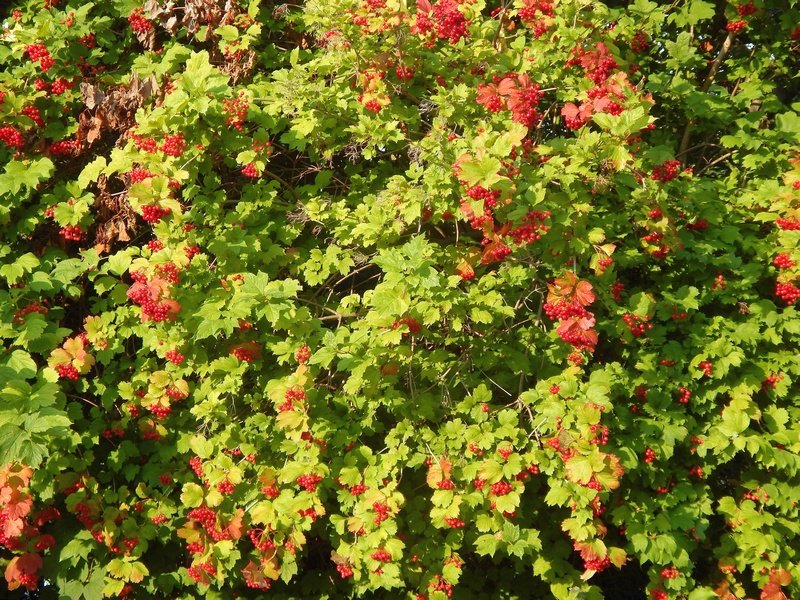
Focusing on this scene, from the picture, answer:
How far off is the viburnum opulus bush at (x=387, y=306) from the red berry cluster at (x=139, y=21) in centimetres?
1

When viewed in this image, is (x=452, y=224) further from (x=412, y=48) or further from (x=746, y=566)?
(x=746, y=566)

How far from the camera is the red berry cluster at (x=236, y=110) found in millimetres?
4438

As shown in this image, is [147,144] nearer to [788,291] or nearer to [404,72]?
[404,72]

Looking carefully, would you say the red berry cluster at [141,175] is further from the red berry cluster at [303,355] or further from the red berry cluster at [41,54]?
the red berry cluster at [41,54]

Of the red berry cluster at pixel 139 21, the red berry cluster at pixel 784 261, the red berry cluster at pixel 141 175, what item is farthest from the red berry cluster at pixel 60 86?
the red berry cluster at pixel 784 261

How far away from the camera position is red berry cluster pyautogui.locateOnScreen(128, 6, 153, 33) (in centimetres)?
522

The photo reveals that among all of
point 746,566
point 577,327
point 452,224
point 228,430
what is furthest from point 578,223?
point 746,566

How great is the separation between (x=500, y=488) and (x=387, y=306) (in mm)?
1019

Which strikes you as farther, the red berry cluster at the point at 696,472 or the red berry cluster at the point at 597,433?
the red berry cluster at the point at 696,472

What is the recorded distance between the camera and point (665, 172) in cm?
484

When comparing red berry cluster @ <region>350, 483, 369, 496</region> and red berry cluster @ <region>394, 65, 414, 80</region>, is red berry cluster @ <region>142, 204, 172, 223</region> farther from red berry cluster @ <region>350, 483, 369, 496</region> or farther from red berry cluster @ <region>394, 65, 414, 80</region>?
red berry cluster @ <region>350, 483, 369, 496</region>

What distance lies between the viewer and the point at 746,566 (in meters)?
5.34

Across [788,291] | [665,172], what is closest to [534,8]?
[665,172]

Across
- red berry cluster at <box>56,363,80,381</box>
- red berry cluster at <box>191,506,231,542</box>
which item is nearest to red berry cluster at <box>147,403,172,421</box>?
red berry cluster at <box>56,363,80,381</box>
